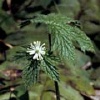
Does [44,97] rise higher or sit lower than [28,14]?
lower

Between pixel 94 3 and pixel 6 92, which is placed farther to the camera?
pixel 94 3

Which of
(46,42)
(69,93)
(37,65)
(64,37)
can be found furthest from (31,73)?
(46,42)

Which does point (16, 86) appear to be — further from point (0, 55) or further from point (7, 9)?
point (7, 9)

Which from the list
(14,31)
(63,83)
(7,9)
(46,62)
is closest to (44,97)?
(63,83)

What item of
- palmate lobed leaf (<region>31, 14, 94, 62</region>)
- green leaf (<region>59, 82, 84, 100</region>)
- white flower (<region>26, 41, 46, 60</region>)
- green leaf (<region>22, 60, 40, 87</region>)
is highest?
palmate lobed leaf (<region>31, 14, 94, 62</region>)

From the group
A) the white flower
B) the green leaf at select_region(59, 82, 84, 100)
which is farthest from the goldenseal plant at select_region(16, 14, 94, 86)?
the green leaf at select_region(59, 82, 84, 100)

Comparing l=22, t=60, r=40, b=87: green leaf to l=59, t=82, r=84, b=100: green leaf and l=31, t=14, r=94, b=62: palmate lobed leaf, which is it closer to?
l=31, t=14, r=94, b=62: palmate lobed leaf
